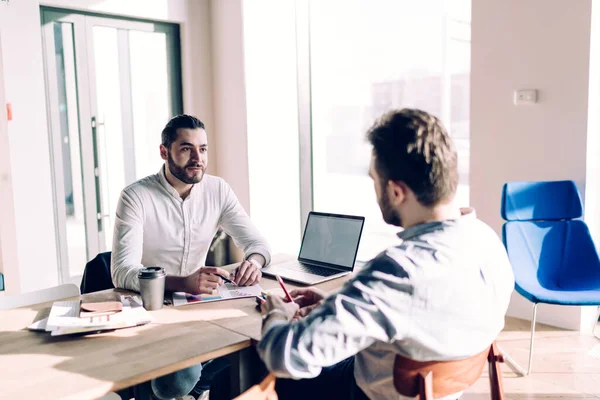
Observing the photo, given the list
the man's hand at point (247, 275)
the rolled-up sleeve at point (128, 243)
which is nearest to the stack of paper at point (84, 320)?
the rolled-up sleeve at point (128, 243)

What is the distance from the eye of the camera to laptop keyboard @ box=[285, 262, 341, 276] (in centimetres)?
222

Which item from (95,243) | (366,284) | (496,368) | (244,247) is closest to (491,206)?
(244,247)

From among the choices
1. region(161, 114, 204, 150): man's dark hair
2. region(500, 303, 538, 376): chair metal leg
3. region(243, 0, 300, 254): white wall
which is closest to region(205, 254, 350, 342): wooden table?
region(161, 114, 204, 150): man's dark hair

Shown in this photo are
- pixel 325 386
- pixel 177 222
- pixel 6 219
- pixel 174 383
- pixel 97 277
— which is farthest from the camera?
pixel 6 219

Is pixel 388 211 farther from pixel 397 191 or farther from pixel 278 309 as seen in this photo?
pixel 278 309

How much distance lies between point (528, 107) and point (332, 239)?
1.95 metres

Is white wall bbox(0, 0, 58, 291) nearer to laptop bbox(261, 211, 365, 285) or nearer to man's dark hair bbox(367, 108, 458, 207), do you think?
laptop bbox(261, 211, 365, 285)

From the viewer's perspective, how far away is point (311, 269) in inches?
89.9

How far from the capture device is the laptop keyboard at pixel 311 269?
7.28 ft

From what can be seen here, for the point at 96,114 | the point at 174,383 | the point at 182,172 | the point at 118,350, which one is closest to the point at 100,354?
the point at 118,350

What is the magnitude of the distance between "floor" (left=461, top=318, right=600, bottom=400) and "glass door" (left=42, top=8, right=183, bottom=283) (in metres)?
3.34

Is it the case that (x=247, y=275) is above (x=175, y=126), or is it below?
below

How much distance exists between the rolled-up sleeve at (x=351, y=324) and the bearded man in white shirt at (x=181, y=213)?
1042 millimetres

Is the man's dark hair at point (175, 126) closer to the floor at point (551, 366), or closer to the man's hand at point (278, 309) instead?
the man's hand at point (278, 309)
